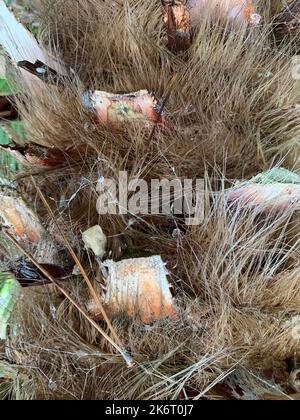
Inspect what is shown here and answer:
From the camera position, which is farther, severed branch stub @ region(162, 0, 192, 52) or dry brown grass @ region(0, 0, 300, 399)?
severed branch stub @ region(162, 0, 192, 52)

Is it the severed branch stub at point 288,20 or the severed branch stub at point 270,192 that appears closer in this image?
the severed branch stub at point 270,192

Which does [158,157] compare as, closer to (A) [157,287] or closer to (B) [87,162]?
(B) [87,162]

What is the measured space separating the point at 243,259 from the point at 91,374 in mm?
349

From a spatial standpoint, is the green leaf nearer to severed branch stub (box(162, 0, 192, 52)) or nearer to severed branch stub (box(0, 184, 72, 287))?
severed branch stub (box(0, 184, 72, 287))

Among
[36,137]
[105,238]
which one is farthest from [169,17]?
[105,238]

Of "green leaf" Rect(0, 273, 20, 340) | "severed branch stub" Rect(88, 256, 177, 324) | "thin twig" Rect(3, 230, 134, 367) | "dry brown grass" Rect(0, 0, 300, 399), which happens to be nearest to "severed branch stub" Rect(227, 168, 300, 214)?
"dry brown grass" Rect(0, 0, 300, 399)

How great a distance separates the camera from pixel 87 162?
997 mm

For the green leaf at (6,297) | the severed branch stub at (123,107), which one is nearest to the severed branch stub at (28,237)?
the green leaf at (6,297)

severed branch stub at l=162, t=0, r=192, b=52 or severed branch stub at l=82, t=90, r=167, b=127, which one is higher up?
severed branch stub at l=162, t=0, r=192, b=52

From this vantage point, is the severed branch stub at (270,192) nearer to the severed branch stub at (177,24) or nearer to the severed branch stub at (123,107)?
the severed branch stub at (123,107)

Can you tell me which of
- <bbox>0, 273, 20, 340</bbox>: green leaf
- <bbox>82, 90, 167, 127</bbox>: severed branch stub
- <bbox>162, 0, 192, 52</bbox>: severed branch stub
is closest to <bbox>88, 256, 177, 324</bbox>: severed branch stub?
<bbox>0, 273, 20, 340</bbox>: green leaf

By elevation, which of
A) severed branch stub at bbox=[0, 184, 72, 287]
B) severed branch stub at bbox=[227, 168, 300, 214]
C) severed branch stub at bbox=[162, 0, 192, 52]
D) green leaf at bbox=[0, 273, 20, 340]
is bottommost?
green leaf at bbox=[0, 273, 20, 340]

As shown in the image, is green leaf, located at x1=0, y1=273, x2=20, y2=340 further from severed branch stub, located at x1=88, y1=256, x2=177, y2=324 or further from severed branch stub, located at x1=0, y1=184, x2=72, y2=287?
severed branch stub, located at x1=88, y1=256, x2=177, y2=324
